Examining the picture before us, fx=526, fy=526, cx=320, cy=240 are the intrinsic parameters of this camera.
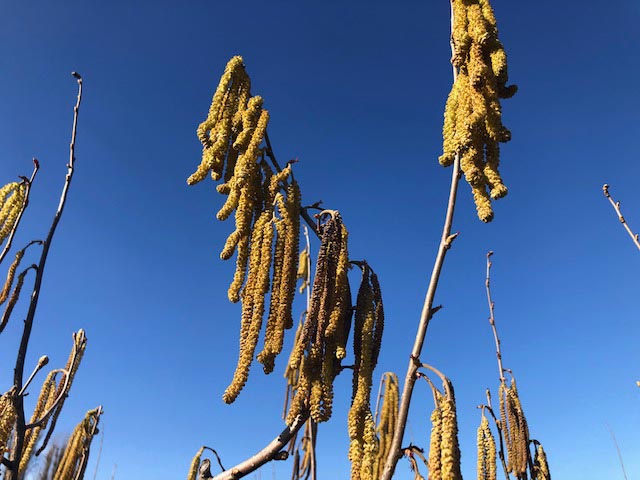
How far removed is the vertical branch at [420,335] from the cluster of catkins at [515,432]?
2543mm

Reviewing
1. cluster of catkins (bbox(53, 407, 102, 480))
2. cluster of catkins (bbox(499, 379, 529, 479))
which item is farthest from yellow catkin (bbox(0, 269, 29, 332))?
cluster of catkins (bbox(499, 379, 529, 479))

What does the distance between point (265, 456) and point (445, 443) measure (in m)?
0.70

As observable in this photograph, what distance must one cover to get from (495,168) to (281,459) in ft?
4.33

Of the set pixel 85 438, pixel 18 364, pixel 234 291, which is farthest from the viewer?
pixel 85 438

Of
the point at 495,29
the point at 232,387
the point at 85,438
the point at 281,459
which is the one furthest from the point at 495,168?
the point at 85,438

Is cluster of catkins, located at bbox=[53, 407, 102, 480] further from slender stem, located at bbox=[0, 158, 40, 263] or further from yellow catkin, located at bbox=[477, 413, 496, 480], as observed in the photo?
yellow catkin, located at bbox=[477, 413, 496, 480]

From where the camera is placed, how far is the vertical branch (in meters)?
1.62

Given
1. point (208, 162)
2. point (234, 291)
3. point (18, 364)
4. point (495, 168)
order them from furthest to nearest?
point (18, 364) < point (208, 162) < point (234, 291) < point (495, 168)

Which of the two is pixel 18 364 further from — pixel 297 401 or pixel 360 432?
pixel 360 432

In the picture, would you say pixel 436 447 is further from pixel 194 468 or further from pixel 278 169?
pixel 194 468

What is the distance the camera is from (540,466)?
13.8ft

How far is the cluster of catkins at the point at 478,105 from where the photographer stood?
5.87ft

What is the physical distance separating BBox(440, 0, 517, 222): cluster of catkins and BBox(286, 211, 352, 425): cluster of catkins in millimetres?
543

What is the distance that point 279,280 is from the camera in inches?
76.2
